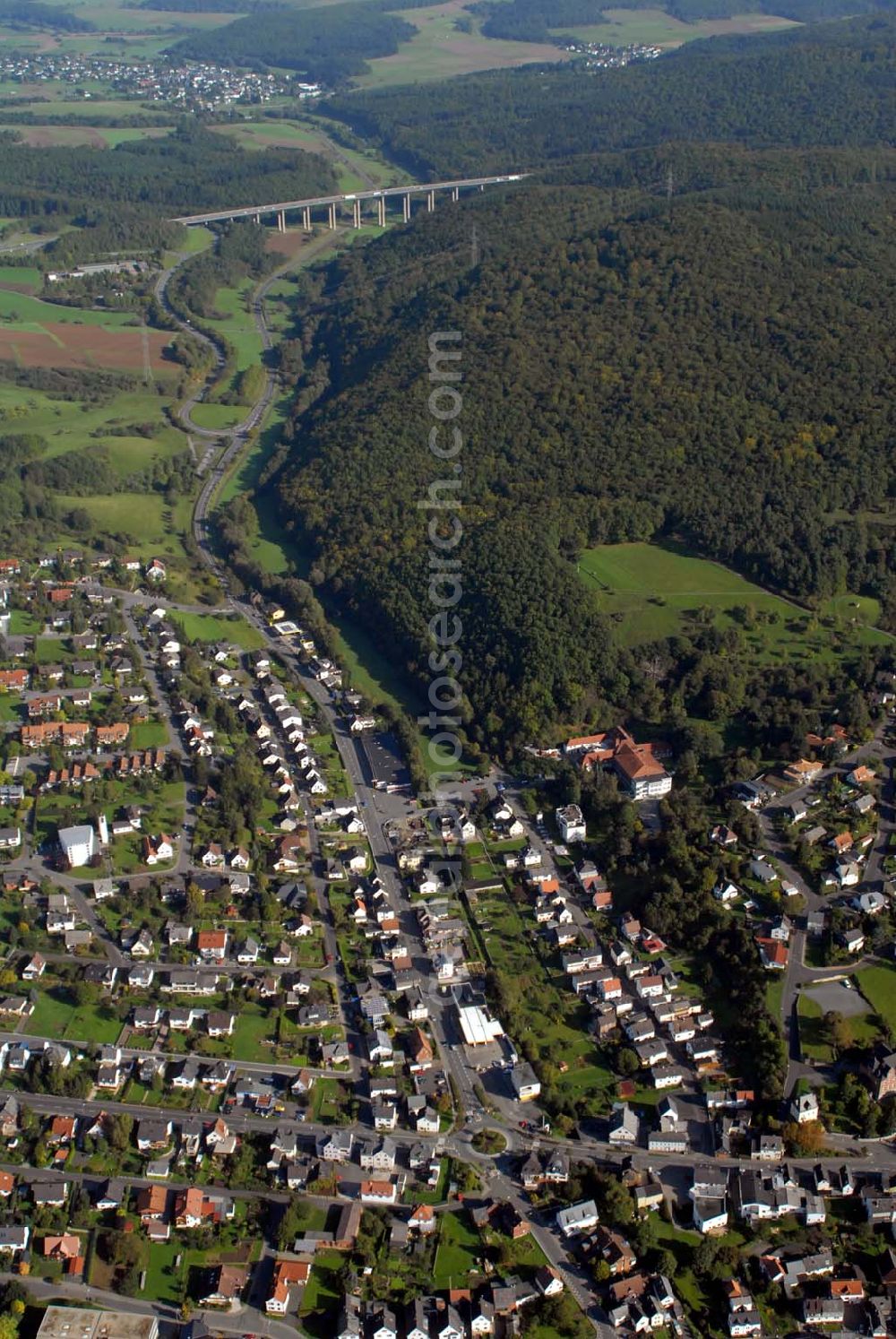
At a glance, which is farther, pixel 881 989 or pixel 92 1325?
pixel 881 989

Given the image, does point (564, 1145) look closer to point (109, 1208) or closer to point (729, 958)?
point (729, 958)

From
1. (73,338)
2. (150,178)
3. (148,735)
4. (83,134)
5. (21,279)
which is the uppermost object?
(83,134)

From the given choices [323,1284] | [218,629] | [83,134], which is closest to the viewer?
[323,1284]

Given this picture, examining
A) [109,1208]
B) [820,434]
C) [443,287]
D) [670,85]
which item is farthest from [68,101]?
[109,1208]

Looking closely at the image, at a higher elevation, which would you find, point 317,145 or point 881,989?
point 317,145

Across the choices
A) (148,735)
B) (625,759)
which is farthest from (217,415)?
(625,759)

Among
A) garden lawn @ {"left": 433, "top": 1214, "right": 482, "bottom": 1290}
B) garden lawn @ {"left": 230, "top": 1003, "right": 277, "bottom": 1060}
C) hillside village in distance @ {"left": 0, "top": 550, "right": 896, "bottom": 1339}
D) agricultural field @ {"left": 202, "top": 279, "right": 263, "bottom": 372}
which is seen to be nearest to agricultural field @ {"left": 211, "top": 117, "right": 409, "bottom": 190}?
agricultural field @ {"left": 202, "top": 279, "right": 263, "bottom": 372}

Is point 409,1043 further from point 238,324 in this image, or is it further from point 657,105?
point 657,105

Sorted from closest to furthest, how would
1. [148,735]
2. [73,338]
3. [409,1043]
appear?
[409,1043] → [148,735] → [73,338]
